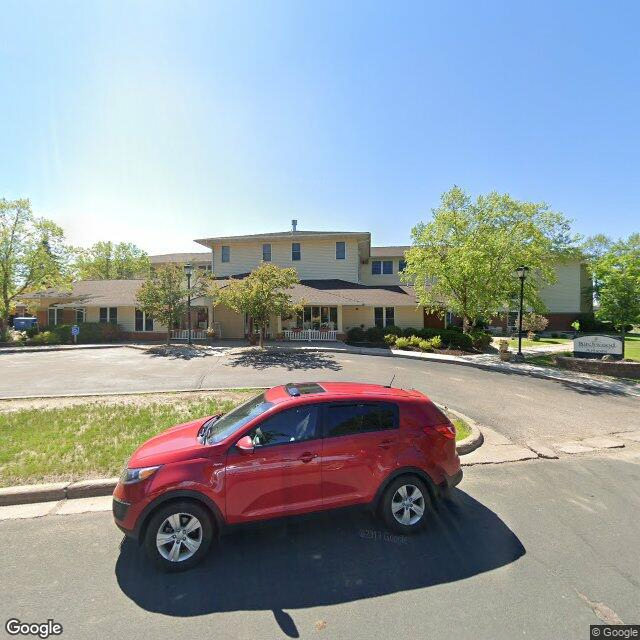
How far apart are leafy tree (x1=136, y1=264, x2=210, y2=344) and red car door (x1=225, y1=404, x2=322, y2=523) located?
20.3 m

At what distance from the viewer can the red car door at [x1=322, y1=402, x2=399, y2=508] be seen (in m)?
3.99

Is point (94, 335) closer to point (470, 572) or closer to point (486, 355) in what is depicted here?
point (486, 355)

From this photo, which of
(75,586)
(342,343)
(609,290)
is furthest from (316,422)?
(342,343)

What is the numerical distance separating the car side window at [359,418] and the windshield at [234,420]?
0.75 m

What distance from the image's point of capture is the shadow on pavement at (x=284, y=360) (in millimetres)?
16422

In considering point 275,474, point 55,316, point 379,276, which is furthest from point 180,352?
point 379,276

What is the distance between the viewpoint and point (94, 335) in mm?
25969

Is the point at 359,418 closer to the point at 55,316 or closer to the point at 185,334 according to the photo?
the point at 185,334

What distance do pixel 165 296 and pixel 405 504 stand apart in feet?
69.7

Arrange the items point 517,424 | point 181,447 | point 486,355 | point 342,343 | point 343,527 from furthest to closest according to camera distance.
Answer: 1. point 342,343
2. point 486,355
3. point 517,424
4. point 343,527
5. point 181,447

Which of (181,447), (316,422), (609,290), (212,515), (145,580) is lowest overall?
(145,580)

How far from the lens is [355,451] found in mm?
4078

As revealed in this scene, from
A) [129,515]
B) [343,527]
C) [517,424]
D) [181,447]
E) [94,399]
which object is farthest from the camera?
[94,399]

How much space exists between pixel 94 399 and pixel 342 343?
16516 millimetres
